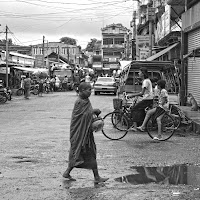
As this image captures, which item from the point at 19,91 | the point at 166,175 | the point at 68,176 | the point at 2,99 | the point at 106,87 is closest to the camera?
the point at 68,176

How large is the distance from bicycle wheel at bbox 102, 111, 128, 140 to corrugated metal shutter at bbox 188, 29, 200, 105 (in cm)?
833

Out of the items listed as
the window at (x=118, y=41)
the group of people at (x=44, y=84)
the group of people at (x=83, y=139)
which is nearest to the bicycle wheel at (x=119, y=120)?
the group of people at (x=83, y=139)

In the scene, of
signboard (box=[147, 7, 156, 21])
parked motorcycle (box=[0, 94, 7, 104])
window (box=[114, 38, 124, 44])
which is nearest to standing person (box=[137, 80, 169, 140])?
parked motorcycle (box=[0, 94, 7, 104])

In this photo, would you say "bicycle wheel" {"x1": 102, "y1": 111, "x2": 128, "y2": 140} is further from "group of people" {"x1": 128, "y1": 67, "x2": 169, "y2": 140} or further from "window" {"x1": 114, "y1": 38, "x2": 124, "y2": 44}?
"window" {"x1": 114, "y1": 38, "x2": 124, "y2": 44}

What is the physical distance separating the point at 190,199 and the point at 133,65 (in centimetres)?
1150

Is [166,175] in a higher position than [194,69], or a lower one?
lower

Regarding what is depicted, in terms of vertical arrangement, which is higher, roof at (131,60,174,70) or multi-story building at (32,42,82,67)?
multi-story building at (32,42,82,67)

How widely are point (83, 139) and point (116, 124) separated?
5.27m

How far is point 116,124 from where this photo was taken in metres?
11.8

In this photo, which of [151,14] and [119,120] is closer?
[119,120]

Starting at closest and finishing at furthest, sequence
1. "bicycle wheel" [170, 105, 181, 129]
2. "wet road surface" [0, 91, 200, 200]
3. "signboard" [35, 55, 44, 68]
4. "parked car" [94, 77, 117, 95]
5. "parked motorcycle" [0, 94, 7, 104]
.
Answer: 1. "wet road surface" [0, 91, 200, 200]
2. "bicycle wheel" [170, 105, 181, 129]
3. "parked motorcycle" [0, 94, 7, 104]
4. "parked car" [94, 77, 117, 95]
5. "signboard" [35, 55, 44, 68]

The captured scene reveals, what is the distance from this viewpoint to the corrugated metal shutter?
19.6 metres

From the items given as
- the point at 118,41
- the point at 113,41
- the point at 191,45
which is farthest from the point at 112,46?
the point at 191,45

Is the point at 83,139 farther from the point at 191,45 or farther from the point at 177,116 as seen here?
the point at 191,45
